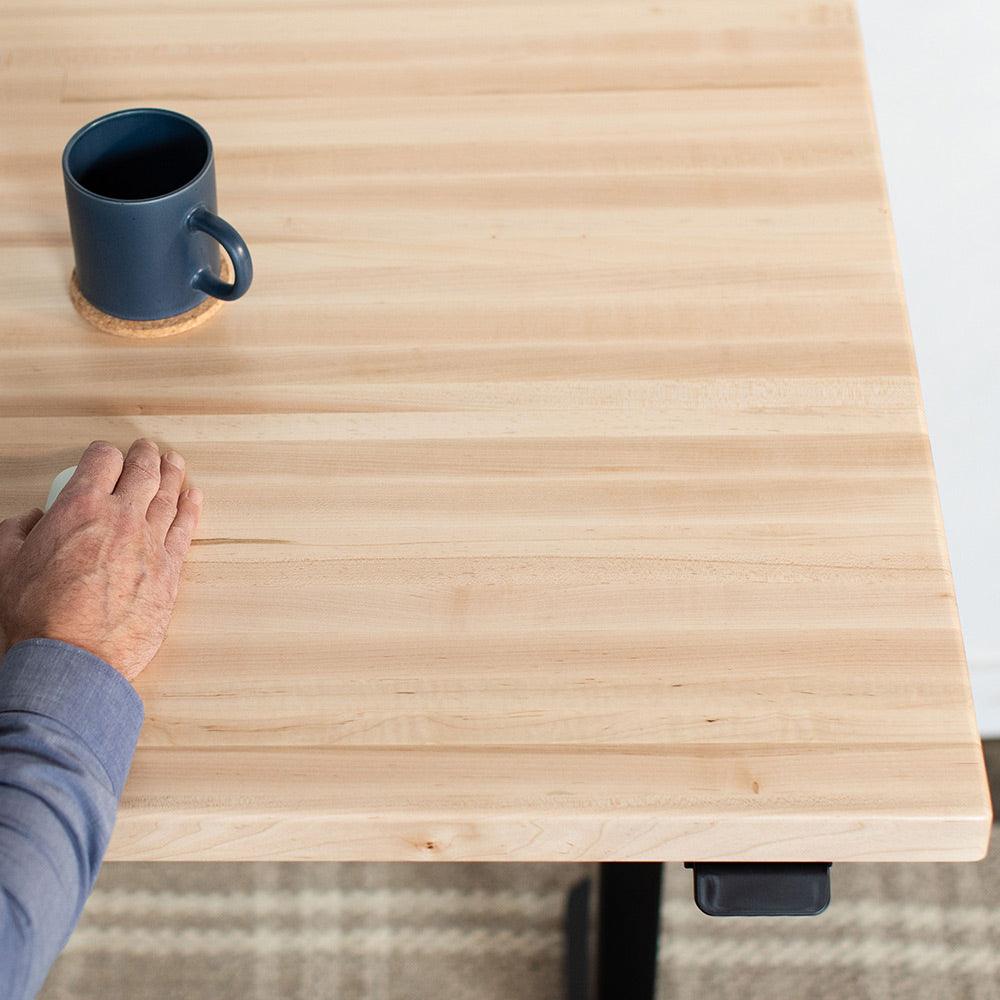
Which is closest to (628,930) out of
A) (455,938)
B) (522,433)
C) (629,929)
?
(629,929)

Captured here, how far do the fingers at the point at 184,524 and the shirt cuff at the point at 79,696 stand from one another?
95 mm

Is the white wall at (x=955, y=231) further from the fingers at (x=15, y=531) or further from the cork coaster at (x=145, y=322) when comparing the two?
the fingers at (x=15, y=531)

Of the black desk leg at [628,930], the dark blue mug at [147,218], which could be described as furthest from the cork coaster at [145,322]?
the black desk leg at [628,930]

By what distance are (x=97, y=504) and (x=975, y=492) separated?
1146mm

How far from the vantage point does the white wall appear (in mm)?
1295

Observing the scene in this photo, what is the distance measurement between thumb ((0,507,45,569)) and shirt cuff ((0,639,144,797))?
2.7 inches

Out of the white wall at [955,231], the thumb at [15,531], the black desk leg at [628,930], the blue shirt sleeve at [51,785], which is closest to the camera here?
the blue shirt sleeve at [51,785]

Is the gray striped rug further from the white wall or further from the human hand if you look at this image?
the human hand

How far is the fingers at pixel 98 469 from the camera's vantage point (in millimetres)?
810

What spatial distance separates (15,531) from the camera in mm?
803

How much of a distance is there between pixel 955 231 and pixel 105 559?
1.02m

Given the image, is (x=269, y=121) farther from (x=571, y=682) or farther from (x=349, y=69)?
(x=571, y=682)

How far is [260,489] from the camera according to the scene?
85 cm

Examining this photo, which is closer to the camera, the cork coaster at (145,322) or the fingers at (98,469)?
the fingers at (98,469)
